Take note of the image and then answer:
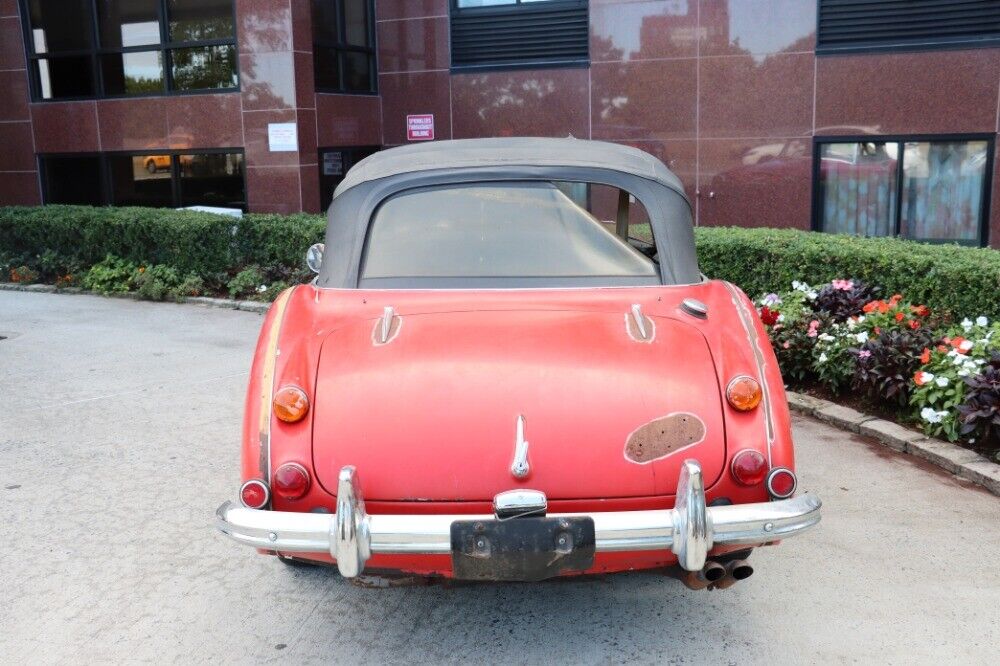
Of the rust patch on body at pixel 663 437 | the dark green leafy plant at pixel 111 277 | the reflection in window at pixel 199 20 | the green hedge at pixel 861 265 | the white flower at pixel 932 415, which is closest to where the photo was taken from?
the rust patch on body at pixel 663 437

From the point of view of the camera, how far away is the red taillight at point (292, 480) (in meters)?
3.51

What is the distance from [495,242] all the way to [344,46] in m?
11.7

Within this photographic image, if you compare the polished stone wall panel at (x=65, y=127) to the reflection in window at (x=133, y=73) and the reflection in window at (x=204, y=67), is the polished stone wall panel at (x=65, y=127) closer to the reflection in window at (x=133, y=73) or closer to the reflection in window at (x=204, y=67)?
the reflection in window at (x=133, y=73)

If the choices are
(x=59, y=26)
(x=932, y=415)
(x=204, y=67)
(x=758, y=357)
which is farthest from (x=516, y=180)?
(x=59, y=26)

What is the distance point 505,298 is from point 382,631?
1.48 m

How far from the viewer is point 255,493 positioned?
11.6 ft

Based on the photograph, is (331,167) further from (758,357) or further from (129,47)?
(758,357)

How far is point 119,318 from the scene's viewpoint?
36.7ft

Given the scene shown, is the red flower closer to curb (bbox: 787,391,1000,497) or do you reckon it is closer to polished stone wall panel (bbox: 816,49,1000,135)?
curb (bbox: 787,391,1000,497)

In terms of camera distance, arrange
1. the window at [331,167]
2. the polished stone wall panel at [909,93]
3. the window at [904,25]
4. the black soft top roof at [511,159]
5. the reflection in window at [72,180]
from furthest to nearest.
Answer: the reflection in window at [72,180]
the window at [331,167]
the polished stone wall panel at [909,93]
the window at [904,25]
the black soft top roof at [511,159]

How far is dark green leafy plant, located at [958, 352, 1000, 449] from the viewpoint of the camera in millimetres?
5684

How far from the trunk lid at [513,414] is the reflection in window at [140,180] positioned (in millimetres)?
12624

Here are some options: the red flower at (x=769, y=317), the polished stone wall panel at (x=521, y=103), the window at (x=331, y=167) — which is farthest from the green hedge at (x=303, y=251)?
the polished stone wall panel at (x=521, y=103)

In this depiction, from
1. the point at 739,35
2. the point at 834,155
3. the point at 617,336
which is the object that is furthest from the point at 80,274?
the point at 617,336
